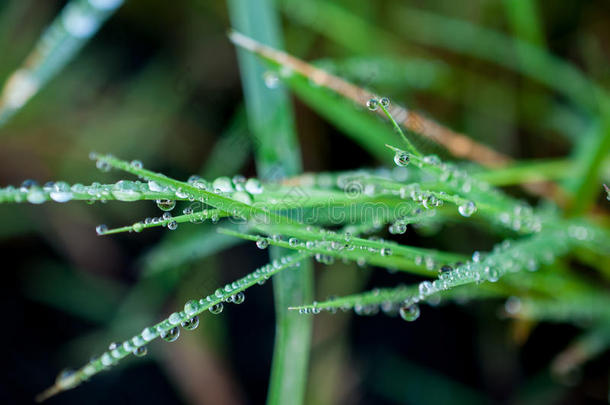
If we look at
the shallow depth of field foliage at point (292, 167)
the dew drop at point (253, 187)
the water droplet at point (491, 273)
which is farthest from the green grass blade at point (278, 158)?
the water droplet at point (491, 273)

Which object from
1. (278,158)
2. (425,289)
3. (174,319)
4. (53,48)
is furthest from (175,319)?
(53,48)

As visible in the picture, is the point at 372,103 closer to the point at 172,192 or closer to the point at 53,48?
the point at 172,192

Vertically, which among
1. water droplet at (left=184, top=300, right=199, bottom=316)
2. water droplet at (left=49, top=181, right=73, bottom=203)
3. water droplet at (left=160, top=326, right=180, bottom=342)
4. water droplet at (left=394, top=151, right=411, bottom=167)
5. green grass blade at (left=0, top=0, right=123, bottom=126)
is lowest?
water droplet at (left=160, top=326, right=180, bottom=342)

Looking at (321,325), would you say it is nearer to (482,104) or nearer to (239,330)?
(239,330)

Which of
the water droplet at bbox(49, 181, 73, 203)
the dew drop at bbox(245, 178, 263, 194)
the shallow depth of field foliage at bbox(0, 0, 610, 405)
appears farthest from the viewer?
the shallow depth of field foliage at bbox(0, 0, 610, 405)

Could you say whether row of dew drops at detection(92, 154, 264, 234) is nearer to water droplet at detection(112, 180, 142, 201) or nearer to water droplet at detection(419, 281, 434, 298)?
water droplet at detection(112, 180, 142, 201)

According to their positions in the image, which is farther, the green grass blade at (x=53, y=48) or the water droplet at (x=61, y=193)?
the green grass blade at (x=53, y=48)

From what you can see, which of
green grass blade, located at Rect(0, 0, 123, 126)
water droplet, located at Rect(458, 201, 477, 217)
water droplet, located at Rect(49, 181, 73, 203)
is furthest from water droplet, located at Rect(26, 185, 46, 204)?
green grass blade, located at Rect(0, 0, 123, 126)

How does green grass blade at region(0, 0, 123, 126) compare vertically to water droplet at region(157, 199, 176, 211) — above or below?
above

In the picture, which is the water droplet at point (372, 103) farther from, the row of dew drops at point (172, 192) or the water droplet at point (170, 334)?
the water droplet at point (170, 334)
